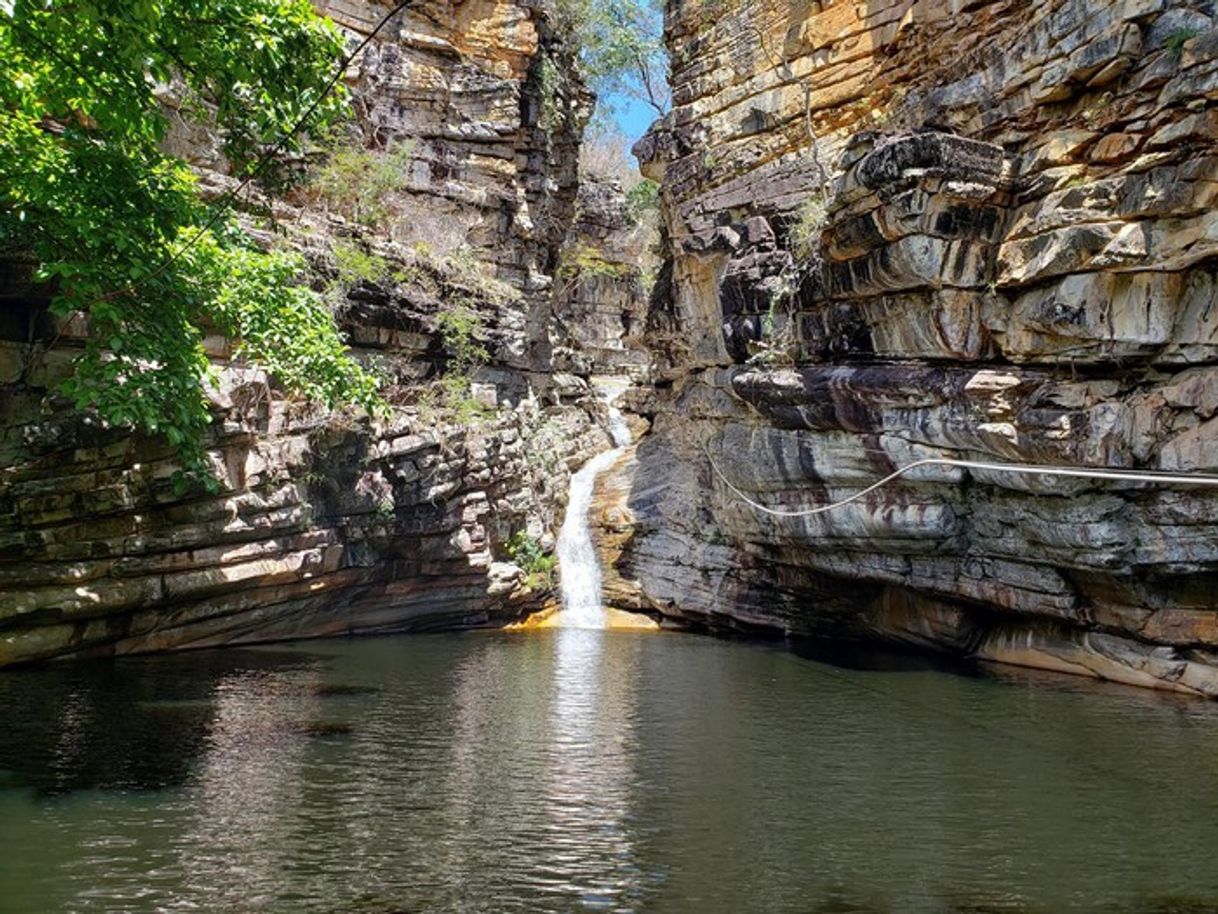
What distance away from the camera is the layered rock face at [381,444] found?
15.5 m

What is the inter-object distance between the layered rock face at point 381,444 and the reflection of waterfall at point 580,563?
2.18ft

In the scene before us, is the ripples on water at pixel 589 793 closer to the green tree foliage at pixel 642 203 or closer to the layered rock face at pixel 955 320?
the layered rock face at pixel 955 320

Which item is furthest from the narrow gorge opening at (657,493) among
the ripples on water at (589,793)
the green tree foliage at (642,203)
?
the green tree foliage at (642,203)

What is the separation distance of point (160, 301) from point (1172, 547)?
14865 mm

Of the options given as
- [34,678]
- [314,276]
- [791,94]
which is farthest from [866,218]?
[34,678]

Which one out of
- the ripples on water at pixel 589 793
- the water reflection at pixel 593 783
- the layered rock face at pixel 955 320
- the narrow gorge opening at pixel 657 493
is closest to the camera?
the ripples on water at pixel 589 793

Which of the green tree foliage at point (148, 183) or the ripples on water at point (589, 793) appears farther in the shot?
the green tree foliage at point (148, 183)

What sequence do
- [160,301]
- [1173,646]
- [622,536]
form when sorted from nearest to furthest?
[160,301], [1173,646], [622,536]

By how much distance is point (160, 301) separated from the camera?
12719mm

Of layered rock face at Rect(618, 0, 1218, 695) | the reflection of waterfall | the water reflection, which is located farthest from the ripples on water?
the reflection of waterfall

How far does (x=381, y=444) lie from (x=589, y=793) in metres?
11.5

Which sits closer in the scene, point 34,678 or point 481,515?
Answer: point 34,678

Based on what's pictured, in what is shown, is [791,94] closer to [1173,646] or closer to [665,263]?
[665,263]

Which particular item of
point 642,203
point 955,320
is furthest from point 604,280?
point 955,320
